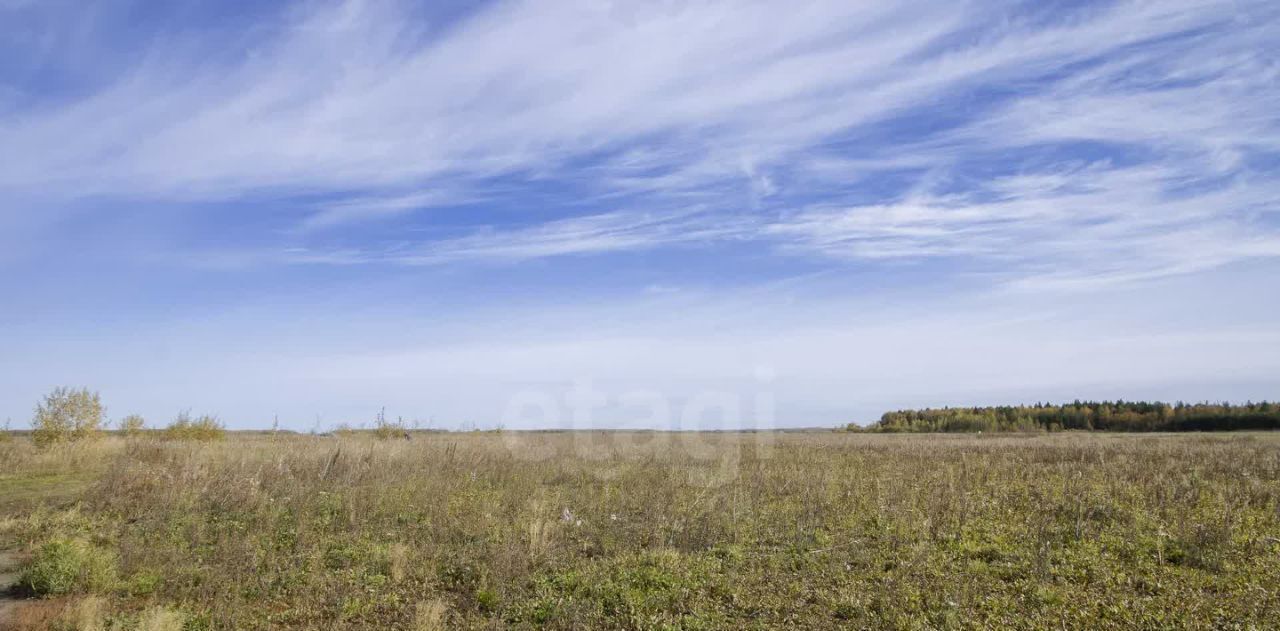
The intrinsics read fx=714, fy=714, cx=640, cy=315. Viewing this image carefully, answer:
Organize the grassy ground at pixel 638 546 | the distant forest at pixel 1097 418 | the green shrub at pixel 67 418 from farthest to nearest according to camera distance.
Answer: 1. the distant forest at pixel 1097 418
2. the green shrub at pixel 67 418
3. the grassy ground at pixel 638 546

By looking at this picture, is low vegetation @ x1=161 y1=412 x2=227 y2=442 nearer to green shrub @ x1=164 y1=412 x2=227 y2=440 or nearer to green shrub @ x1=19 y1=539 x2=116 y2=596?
green shrub @ x1=164 y1=412 x2=227 y2=440

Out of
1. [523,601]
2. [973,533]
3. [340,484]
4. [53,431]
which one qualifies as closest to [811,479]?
[973,533]

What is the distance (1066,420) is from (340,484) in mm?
66037

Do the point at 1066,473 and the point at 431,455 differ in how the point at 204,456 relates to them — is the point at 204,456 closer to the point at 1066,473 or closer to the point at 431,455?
the point at 431,455

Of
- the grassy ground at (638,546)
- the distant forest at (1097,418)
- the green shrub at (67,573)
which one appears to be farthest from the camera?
the distant forest at (1097,418)

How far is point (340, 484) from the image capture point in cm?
1442

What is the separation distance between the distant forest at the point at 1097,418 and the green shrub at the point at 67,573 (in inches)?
2351

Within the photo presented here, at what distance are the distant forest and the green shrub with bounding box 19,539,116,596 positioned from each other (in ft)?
196

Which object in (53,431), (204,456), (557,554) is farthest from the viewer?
(53,431)

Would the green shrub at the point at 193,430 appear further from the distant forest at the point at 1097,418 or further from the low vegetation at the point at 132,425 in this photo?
the distant forest at the point at 1097,418

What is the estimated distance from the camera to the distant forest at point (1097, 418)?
54.0m

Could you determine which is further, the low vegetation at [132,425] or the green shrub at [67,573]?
the low vegetation at [132,425]

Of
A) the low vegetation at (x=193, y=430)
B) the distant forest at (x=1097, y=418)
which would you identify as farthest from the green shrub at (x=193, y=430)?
the distant forest at (x=1097, y=418)

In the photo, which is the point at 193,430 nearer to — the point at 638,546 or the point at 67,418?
the point at 67,418
